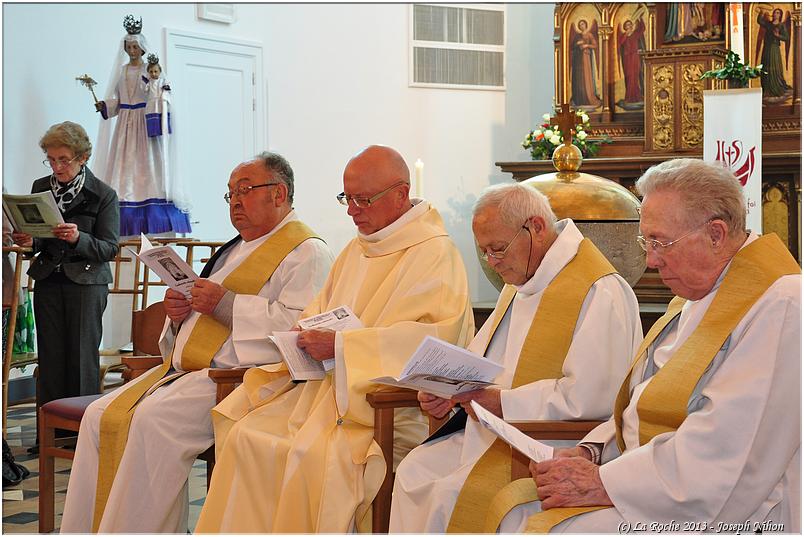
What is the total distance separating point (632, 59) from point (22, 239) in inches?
286

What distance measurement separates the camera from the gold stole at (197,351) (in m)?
4.06

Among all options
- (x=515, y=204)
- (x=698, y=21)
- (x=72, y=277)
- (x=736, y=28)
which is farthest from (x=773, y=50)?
(x=515, y=204)

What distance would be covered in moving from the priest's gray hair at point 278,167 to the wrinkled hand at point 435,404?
144 centimetres

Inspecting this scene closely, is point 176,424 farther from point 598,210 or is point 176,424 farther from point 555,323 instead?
point 598,210

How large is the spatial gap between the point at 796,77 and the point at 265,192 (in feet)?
24.4

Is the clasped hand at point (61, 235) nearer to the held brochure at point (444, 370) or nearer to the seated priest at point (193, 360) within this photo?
the seated priest at point (193, 360)

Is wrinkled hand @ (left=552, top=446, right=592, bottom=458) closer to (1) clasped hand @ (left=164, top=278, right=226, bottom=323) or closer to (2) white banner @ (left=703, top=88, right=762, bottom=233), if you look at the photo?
(1) clasped hand @ (left=164, top=278, right=226, bottom=323)

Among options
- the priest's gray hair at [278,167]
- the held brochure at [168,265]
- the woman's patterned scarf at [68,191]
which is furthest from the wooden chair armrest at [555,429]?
the woman's patterned scarf at [68,191]

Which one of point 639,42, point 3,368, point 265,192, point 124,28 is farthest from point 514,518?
point 639,42

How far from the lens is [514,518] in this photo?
107 inches

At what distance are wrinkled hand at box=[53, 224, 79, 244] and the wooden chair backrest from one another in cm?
100

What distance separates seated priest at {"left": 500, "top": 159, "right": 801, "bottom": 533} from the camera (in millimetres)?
2361

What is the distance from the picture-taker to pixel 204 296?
13.9 ft

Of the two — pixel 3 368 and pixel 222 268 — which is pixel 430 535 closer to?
pixel 222 268
